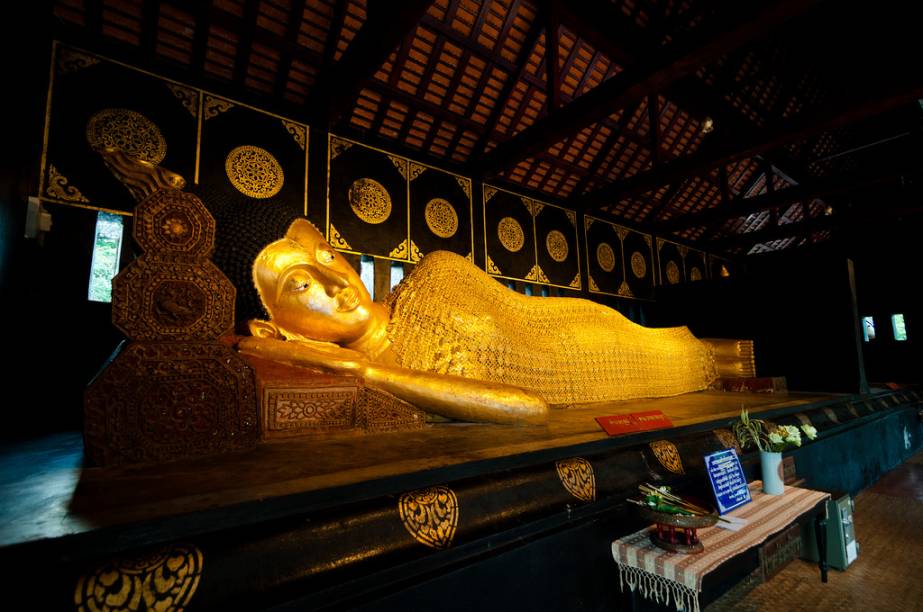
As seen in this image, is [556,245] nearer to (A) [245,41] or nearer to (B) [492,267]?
(B) [492,267]

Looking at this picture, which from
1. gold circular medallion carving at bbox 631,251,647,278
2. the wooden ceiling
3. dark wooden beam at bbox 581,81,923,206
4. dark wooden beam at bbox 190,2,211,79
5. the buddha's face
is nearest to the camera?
the buddha's face

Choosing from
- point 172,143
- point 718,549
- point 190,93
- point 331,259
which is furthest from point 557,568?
point 190,93

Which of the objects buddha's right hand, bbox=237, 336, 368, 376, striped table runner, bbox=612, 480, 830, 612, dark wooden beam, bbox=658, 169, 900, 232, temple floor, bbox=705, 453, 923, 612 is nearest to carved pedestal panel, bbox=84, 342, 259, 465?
buddha's right hand, bbox=237, 336, 368, 376

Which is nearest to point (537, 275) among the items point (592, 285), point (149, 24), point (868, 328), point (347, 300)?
point (592, 285)

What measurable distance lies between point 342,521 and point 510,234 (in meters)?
5.75

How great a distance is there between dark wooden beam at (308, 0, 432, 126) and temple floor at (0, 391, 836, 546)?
3086 mm

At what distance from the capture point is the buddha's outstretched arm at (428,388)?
174 centimetres

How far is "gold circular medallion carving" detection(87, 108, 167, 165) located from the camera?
3379 mm

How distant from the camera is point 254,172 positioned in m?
4.14

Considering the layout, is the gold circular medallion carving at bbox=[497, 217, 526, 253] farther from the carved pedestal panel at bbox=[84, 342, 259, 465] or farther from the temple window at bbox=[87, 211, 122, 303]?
the carved pedestal panel at bbox=[84, 342, 259, 465]

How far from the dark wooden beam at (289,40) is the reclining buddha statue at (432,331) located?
9.27 feet

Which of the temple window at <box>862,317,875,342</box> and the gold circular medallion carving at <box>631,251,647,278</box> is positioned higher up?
the gold circular medallion carving at <box>631,251,647,278</box>

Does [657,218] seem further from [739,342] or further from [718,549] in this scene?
[718,549]

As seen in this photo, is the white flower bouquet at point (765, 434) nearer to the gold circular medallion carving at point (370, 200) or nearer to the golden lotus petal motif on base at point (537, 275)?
the gold circular medallion carving at point (370, 200)
